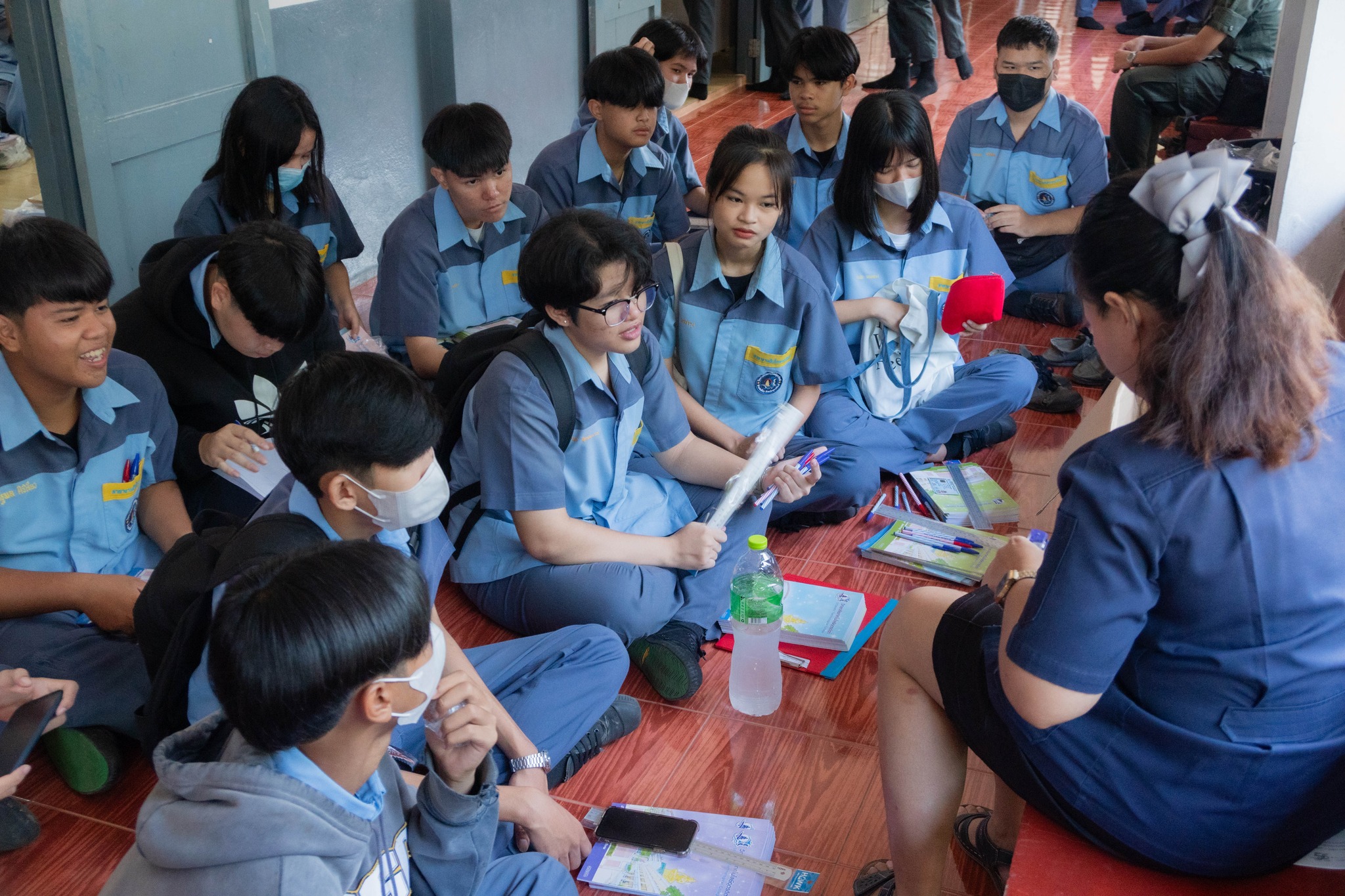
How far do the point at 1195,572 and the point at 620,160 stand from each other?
2.97 m

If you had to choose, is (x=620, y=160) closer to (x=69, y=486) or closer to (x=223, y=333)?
(x=223, y=333)

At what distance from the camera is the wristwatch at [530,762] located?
196cm

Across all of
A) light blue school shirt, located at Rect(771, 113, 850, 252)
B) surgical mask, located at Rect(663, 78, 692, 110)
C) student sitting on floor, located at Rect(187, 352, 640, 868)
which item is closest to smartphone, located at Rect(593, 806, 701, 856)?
student sitting on floor, located at Rect(187, 352, 640, 868)

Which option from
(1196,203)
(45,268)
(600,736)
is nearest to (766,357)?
(600,736)

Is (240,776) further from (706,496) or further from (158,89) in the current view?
(158,89)

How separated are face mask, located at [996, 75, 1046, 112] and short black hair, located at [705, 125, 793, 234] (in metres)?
Answer: 1.68

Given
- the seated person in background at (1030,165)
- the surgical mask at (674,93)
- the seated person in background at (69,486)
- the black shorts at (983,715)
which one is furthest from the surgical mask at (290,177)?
the seated person in background at (1030,165)

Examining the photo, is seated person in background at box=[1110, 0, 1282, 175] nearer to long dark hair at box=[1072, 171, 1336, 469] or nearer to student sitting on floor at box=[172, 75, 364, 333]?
student sitting on floor at box=[172, 75, 364, 333]

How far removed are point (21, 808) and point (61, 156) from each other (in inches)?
76.6

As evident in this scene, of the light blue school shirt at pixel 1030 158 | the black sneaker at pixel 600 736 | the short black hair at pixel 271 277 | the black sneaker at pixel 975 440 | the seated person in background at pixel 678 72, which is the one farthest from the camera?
the seated person in background at pixel 678 72

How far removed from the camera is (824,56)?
12.7 ft

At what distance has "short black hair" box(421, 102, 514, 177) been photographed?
10.1ft

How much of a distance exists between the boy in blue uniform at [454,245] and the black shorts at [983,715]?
1.91m

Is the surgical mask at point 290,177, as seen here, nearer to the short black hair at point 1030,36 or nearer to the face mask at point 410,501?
the face mask at point 410,501
